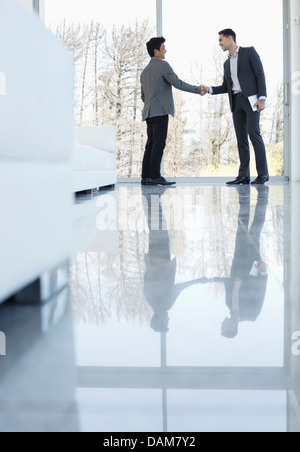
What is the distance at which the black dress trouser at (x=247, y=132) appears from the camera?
4418mm

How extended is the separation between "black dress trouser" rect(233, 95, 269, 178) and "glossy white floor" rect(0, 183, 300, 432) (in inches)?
137

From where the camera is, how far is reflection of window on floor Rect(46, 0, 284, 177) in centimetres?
584

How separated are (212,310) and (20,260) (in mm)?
244

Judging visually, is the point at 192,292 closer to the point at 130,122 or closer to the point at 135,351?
the point at 135,351

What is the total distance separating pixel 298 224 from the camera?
1498 mm

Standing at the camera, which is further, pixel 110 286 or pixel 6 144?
pixel 110 286

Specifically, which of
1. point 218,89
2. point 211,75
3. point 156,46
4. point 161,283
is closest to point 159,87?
point 156,46

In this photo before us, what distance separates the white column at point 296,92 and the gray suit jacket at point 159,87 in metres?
1.32

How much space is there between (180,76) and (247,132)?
65.3 inches

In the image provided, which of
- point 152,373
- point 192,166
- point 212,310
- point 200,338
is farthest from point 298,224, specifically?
point 192,166

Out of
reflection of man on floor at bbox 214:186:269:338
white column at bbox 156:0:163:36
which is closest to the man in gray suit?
white column at bbox 156:0:163:36

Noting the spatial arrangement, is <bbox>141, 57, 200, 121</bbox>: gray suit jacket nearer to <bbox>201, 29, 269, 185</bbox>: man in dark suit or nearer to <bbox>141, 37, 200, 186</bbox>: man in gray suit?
<bbox>141, 37, 200, 186</bbox>: man in gray suit

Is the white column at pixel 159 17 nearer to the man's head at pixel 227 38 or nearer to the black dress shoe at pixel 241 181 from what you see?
the man's head at pixel 227 38
